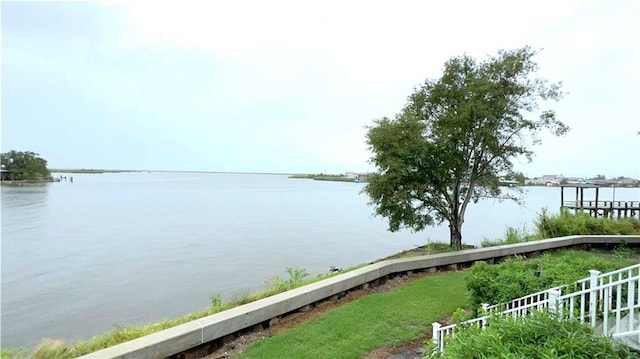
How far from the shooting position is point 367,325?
491 cm

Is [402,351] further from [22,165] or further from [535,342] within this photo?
[22,165]

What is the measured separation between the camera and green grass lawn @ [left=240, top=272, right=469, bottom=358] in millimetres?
4176

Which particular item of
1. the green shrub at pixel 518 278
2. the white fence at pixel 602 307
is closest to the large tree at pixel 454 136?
the green shrub at pixel 518 278

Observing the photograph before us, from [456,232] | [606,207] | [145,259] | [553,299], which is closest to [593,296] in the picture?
[553,299]

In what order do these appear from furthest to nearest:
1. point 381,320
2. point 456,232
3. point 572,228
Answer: point 572,228 → point 456,232 → point 381,320

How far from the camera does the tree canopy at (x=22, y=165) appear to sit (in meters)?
69.3

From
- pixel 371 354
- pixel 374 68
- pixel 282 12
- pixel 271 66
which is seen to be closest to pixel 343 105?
pixel 271 66

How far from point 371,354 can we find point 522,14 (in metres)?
8.94

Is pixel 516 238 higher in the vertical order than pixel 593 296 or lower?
lower

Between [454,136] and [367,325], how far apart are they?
646 cm

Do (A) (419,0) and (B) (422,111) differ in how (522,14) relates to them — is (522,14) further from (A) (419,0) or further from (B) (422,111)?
(B) (422,111)

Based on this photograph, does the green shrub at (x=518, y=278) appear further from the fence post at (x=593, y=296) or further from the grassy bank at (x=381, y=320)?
the fence post at (x=593, y=296)

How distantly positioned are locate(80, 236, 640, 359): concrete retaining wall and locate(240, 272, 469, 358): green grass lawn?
344mm

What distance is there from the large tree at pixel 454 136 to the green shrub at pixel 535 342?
6.36 metres
